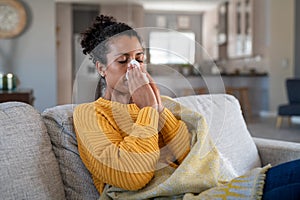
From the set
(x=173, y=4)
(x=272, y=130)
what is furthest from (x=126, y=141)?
(x=173, y=4)

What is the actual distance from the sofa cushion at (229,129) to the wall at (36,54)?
4095mm

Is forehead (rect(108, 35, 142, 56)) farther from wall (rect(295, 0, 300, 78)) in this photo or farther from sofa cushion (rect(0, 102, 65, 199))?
wall (rect(295, 0, 300, 78))

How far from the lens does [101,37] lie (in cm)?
130

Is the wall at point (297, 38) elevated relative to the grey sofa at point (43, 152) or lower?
elevated

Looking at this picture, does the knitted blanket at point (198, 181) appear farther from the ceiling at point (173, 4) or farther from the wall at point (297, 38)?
the ceiling at point (173, 4)

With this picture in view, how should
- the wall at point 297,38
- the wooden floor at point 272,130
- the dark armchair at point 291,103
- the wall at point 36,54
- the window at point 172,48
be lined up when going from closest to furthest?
the window at point 172,48 → the wooden floor at point 272,130 → the wall at point 36,54 → the dark armchair at point 291,103 → the wall at point 297,38

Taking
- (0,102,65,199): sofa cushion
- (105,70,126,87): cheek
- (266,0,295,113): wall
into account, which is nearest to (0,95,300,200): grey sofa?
(0,102,65,199): sofa cushion

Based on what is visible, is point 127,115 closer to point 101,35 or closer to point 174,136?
point 174,136

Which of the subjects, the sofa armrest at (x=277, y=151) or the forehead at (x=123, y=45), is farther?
the sofa armrest at (x=277, y=151)

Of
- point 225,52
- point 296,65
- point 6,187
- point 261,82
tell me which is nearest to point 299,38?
point 296,65

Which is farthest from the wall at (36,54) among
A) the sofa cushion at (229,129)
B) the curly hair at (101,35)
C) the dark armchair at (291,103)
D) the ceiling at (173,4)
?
the curly hair at (101,35)

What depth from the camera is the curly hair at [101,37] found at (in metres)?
1.27

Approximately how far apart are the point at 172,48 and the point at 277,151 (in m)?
0.79

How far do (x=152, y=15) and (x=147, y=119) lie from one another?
9374 mm
